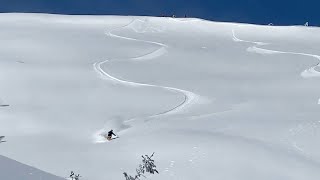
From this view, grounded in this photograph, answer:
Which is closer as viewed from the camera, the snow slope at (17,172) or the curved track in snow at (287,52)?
the snow slope at (17,172)

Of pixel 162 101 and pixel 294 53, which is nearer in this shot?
pixel 162 101

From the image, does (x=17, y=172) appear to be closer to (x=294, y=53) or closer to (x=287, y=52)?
(x=294, y=53)

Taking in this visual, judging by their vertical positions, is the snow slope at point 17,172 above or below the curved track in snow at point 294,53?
below

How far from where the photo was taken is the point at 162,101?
1342 centimetres

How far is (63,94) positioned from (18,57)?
4.21 meters

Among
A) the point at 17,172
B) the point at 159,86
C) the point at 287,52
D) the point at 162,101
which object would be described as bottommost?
the point at 17,172

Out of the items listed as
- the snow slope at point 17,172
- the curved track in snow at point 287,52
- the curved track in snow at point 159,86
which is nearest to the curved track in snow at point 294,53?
the curved track in snow at point 287,52

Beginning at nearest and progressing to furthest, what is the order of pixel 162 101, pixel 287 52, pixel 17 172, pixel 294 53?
pixel 17 172 < pixel 162 101 < pixel 294 53 < pixel 287 52

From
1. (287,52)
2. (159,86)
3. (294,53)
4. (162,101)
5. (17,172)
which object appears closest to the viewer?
(17,172)

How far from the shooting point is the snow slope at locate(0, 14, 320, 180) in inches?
341

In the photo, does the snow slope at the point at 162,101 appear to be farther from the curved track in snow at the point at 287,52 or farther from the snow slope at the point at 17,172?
the snow slope at the point at 17,172

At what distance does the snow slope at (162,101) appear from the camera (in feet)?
28.5

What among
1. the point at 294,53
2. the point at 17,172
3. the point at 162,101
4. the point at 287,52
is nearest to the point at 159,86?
the point at 162,101

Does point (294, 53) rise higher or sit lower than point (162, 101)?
higher
